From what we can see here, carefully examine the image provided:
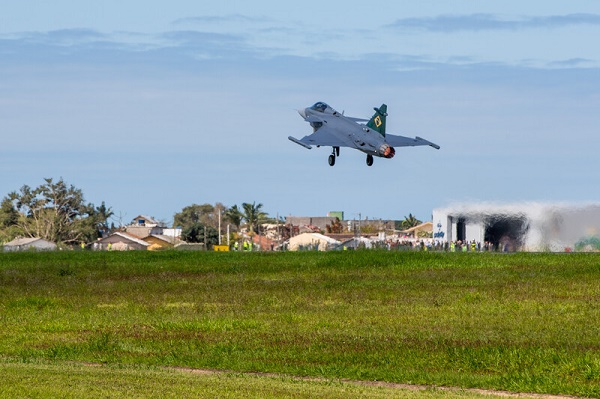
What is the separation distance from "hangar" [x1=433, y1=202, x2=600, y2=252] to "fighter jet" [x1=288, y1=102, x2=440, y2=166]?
7.72 meters

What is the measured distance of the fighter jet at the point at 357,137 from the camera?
51969 millimetres

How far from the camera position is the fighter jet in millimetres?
51969

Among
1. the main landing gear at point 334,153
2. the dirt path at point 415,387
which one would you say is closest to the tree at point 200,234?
the main landing gear at point 334,153

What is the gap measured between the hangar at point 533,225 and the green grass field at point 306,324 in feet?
16.4

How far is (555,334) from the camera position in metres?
30.3

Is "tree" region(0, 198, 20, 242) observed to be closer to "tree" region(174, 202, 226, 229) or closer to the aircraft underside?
"tree" region(174, 202, 226, 229)

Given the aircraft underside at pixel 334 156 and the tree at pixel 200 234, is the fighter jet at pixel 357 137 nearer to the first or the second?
the aircraft underside at pixel 334 156

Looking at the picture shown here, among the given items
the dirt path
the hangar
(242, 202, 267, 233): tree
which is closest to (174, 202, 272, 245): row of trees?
(242, 202, 267, 233): tree

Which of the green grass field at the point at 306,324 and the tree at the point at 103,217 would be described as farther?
the tree at the point at 103,217

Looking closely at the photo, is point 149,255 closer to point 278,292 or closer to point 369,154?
point 369,154

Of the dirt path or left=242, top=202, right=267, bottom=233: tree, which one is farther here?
left=242, top=202, right=267, bottom=233: tree

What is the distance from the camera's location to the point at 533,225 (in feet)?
197

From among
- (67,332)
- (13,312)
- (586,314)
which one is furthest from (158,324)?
(586,314)

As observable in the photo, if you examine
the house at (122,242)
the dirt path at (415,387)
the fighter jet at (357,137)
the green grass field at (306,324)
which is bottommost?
the dirt path at (415,387)
